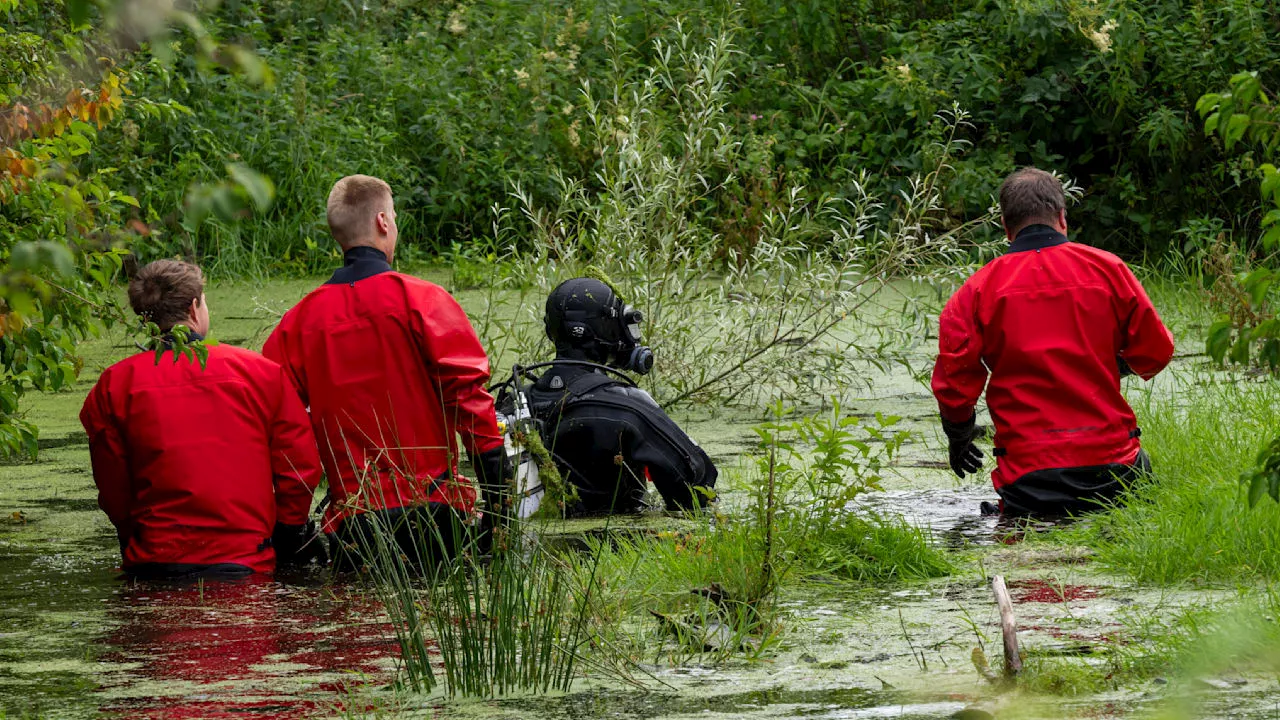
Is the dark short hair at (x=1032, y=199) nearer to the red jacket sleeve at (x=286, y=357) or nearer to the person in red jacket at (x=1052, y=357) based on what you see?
the person in red jacket at (x=1052, y=357)

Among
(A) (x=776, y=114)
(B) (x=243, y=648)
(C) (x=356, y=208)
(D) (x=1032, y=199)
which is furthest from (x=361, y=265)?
(A) (x=776, y=114)

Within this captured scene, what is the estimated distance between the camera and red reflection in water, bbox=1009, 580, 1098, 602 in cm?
379

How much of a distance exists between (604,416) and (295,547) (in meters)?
→ 0.99

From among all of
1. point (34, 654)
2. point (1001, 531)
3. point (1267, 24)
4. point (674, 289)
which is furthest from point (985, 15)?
point (34, 654)

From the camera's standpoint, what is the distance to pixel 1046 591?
3.87 m

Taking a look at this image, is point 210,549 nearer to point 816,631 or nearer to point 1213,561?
point 816,631

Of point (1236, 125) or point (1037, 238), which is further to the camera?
point (1037, 238)

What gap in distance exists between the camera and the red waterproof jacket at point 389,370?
442 cm

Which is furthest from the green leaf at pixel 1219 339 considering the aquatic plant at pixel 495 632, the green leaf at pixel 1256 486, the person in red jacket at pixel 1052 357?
the person in red jacket at pixel 1052 357

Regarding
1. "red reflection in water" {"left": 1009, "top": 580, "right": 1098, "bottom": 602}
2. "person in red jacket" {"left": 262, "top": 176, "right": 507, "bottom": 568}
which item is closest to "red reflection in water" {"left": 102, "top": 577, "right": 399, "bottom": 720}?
"person in red jacket" {"left": 262, "top": 176, "right": 507, "bottom": 568}

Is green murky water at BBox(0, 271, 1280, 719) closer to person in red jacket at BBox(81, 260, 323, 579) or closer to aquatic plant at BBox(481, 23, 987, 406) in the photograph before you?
person in red jacket at BBox(81, 260, 323, 579)

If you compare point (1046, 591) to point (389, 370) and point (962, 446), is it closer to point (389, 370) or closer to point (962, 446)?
point (962, 446)

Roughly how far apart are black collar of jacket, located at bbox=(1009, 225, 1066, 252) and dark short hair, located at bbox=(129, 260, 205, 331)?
2.33 meters

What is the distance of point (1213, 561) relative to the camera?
3932mm
